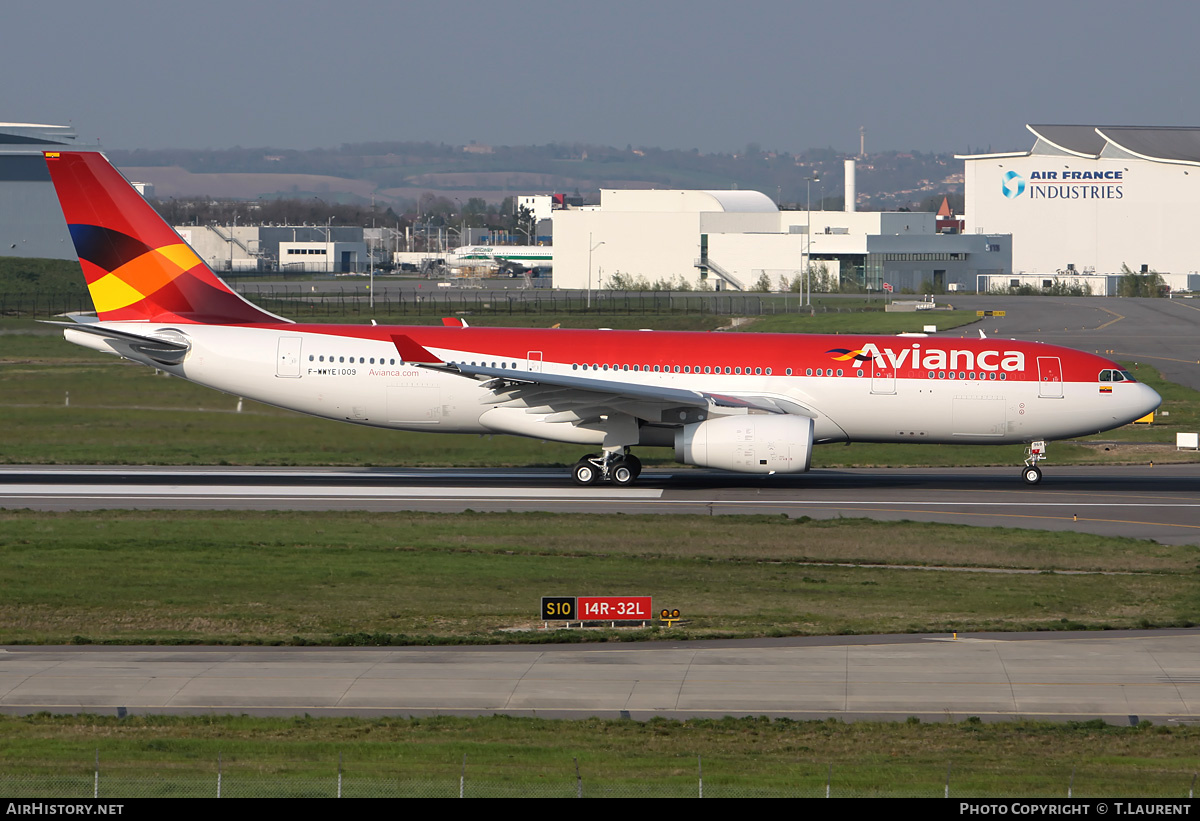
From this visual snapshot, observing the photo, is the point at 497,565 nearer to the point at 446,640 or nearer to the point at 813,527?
the point at 446,640

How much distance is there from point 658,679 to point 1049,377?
22.8m

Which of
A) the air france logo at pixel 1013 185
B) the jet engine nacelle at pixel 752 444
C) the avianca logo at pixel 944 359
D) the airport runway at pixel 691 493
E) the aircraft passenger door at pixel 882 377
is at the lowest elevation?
the airport runway at pixel 691 493

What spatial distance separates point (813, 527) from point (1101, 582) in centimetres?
722

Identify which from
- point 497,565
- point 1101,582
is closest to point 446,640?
point 497,565

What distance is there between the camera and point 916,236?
140 meters

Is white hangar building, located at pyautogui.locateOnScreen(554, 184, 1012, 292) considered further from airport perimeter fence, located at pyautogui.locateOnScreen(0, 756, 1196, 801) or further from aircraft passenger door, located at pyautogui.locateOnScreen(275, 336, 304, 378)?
airport perimeter fence, located at pyautogui.locateOnScreen(0, 756, 1196, 801)

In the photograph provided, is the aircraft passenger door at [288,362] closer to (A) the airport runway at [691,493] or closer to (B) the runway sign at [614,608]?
(A) the airport runway at [691,493]

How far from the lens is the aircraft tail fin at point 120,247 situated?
125ft

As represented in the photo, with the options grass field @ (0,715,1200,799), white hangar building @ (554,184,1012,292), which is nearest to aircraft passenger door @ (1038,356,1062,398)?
grass field @ (0,715,1200,799)

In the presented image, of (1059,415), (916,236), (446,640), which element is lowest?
(446,640)

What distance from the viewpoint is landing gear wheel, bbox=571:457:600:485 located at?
3853 cm

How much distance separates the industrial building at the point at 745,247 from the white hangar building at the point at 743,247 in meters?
0.11

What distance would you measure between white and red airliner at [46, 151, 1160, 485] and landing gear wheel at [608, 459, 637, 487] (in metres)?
0.07

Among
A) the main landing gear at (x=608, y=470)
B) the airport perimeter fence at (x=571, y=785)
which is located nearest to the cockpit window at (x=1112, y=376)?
the main landing gear at (x=608, y=470)
